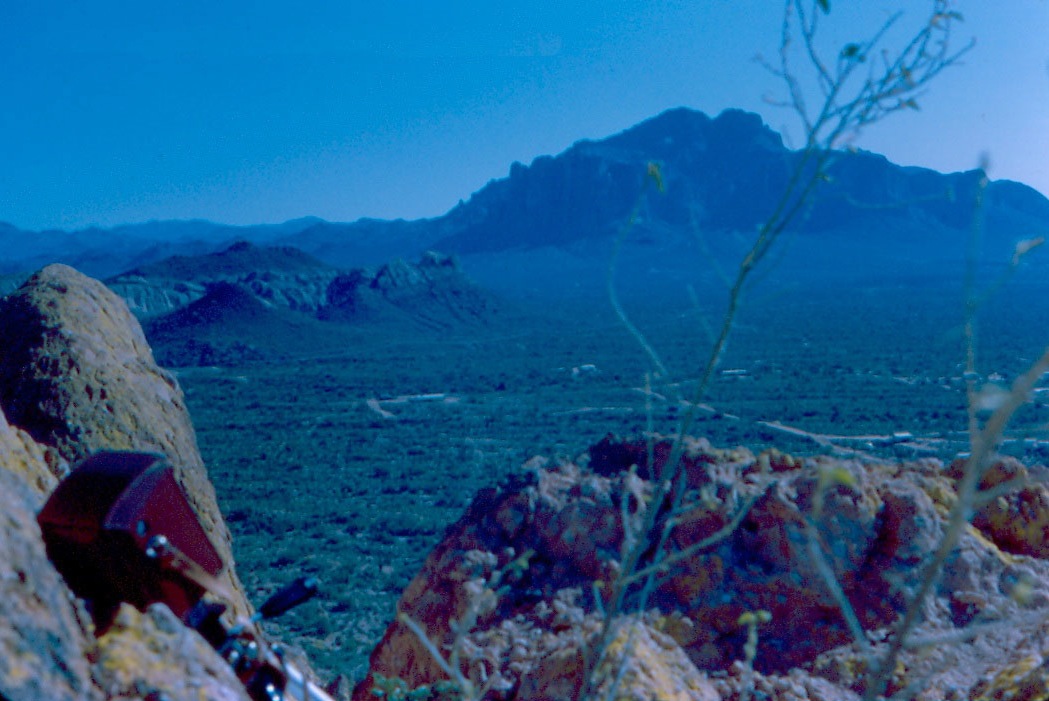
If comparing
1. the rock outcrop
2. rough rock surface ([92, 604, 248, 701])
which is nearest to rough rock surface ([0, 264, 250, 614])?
rough rock surface ([92, 604, 248, 701])

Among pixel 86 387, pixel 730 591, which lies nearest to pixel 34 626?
pixel 730 591

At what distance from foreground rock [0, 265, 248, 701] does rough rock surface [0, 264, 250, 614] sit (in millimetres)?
10

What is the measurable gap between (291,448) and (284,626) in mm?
13326

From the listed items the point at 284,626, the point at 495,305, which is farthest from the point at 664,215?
the point at 284,626

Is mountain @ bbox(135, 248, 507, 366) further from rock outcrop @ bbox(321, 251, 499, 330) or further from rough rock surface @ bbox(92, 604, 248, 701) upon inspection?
rough rock surface @ bbox(92, 604, 248, 701)

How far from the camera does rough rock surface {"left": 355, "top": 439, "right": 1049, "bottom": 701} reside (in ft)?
10.3

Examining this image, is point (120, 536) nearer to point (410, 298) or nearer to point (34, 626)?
point (34, 626)

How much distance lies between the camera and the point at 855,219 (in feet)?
401

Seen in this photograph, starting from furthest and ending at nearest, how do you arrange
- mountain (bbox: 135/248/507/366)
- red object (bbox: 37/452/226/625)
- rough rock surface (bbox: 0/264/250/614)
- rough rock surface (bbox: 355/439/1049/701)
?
mountain (bbox: 135/248/507/366) → rough rock surface (bbox: 0/264/250/614) → rough rock surface (bbox: 355/439/1049/701) → red object (bbox: 37/452/226/625)

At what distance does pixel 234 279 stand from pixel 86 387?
215 feet

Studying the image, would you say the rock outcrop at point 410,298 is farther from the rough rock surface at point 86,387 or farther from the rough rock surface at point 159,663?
the rough rock surface at point 159,663

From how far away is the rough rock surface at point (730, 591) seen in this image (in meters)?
3.15

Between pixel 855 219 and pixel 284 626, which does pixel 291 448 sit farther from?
pixel 855 219

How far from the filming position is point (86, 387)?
5.10 metres
